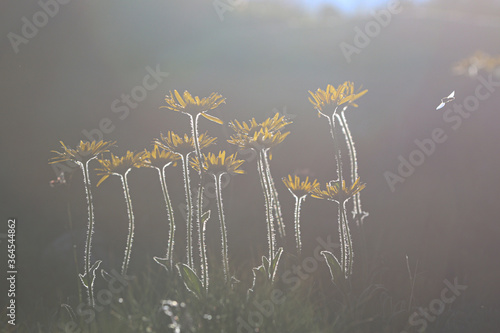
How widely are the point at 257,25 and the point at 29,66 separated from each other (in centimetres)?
385

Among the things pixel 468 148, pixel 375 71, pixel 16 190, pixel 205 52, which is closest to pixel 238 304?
pixel 468 148

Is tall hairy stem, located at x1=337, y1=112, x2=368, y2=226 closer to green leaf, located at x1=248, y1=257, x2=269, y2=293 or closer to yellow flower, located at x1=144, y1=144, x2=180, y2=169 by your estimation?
green leaf, located at x1=248, y1=257, x2=269, y2=293

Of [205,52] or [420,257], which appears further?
[205,52]

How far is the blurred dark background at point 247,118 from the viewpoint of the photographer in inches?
135

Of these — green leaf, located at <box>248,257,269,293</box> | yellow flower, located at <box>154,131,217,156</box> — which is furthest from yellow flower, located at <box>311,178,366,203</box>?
yellow flower, located at <box>154,131,217,156</box>

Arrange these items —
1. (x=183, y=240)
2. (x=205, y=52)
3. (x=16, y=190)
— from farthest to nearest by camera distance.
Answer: (x=205, y=52), (x=16, y=190), (x=183, y=240)

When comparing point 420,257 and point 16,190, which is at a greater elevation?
point 16,190

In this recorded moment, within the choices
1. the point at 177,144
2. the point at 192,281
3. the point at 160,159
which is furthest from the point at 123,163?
the point at 192,281

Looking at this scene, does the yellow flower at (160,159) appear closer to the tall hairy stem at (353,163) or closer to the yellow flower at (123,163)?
the yellow flower at (123,163)

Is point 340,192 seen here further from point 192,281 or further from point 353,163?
point 192,281

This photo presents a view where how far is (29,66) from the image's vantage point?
5.88 meters

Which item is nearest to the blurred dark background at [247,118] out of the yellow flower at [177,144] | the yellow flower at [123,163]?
the yellow flower at [123,163]

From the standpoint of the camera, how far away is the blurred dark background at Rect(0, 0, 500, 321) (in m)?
3.43

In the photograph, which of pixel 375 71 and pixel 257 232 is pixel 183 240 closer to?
pixel 257 232
